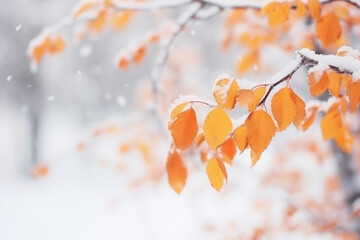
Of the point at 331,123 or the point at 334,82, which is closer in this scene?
the point at 334,82

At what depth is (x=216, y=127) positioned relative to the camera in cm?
92

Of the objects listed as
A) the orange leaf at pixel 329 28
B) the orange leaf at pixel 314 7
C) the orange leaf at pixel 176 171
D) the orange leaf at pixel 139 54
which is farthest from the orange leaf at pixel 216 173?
the orange leaf at pixel 139 54

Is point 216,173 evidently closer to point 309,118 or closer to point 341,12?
point 309,118

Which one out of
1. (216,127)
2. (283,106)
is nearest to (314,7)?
(283,106)

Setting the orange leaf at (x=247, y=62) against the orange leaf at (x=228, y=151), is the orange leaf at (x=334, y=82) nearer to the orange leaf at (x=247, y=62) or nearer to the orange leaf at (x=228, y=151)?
the orange leaf at (x=228, y=151)

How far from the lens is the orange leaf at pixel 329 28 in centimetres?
152

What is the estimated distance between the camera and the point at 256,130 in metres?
0.93

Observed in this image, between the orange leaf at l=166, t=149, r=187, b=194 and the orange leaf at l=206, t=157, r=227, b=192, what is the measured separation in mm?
171

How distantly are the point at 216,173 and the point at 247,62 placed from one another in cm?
171

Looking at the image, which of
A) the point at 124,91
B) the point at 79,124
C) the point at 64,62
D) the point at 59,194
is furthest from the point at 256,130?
the point at 79,124

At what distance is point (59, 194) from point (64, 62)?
6.35 m

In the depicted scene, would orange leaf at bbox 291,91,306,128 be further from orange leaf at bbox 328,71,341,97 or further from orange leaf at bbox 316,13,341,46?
orange leaf at bbox 316,13,341,46

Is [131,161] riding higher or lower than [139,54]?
lower

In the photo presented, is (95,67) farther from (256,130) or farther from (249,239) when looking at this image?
(256,130)
